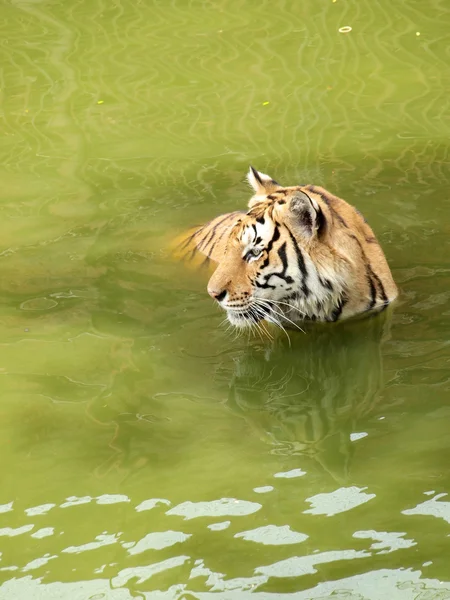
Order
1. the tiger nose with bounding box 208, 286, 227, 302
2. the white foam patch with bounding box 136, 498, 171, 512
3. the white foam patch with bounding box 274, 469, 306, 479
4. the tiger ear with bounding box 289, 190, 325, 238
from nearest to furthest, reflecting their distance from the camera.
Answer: the white foam patch with bounding box 136, 498, 171, 512
the white foam patch with bounding box 274, 469, 306, 479
the tiger ear with bounding box 289, 190, 325, 238
the tiger nose with bounding box 208, 286, 227, 302

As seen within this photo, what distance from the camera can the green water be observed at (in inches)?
136

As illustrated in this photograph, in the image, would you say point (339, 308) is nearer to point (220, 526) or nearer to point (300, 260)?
point (300, 260)

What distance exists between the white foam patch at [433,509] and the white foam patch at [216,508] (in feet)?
1.70

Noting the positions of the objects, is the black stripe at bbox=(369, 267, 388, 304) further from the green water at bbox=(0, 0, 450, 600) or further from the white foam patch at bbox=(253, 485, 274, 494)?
the white foam patch at bbox=(253, 485, 274, 494)

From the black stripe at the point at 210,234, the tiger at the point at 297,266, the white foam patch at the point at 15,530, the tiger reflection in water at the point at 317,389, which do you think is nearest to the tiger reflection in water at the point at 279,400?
the tiger reflection in water at the point at 317,389

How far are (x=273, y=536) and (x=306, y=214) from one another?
A: 1562mm

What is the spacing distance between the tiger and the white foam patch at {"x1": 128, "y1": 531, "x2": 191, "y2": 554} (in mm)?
1326

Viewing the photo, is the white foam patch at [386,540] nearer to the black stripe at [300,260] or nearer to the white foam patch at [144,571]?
the white foam patch at [144,571]

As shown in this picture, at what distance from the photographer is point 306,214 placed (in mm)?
4562

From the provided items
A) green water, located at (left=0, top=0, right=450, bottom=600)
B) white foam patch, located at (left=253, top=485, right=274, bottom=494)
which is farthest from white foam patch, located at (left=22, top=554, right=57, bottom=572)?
white foam patch, located at (left=253, top=485, right=274, bottom=494)

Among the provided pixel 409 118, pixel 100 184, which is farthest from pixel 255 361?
pixel 409 118

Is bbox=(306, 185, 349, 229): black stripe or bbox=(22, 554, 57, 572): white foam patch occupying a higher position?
bbox=(306, 185, 349, 229): black stripe

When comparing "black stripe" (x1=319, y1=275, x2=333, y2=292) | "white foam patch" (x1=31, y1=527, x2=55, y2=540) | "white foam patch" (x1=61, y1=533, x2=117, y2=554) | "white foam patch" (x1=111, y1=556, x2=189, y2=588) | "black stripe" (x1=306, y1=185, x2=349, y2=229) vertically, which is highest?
"black stripe" (x1=306, y1=185, x2=349, y2=229)

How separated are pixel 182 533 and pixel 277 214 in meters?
1.64
